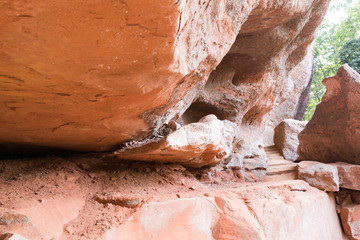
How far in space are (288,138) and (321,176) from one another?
2.73 meters

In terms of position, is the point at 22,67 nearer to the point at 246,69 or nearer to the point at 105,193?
the point at 105,193

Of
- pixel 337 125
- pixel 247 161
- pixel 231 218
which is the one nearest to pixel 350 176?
pixel 337 125

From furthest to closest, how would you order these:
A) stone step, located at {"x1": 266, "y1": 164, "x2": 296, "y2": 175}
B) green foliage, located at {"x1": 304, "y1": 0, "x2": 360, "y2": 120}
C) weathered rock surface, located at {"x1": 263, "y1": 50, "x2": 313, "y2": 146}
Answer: green foliage, located at {"x1": 304, "y1": 0, "x2": 360, "y2": 120} < weathered rock surface, located at {"x1": 263, "y1": 50, "x2": 313, "y2": 146} < stone step, located at {"x1": 266, "y1": 164, "x2": 296, "y2": 175}

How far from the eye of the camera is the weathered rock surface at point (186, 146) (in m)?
2.37

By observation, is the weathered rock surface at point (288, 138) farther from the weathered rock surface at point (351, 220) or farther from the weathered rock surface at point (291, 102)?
the weathered rock surface at point (351, 220)

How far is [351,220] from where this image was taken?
380cm

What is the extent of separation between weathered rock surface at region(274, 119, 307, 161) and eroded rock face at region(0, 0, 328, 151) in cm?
409

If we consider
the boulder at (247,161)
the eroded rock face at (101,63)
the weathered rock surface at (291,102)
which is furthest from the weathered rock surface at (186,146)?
the weathered rock surface at (291,102)

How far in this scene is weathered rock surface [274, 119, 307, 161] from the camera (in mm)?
6055

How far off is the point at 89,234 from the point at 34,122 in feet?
2.88

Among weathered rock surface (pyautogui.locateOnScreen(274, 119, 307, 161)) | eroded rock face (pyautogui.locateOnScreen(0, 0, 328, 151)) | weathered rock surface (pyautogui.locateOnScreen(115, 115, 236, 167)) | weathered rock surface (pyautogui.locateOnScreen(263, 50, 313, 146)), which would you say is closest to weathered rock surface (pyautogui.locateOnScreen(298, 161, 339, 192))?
weathered rock surface (pyautogui.locateOnScreen(115, 115, 236, 167))

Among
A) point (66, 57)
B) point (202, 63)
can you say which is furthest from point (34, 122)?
point (202, 63)

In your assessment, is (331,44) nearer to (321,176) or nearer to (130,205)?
(321,176)

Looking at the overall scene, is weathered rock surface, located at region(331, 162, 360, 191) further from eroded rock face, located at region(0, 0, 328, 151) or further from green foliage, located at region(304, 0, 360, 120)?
green foliage, located at region(304, 0, 360, 120)
